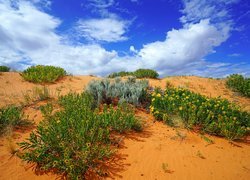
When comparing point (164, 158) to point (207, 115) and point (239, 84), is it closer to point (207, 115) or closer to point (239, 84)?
point (207, 115)

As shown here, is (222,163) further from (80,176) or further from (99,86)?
(99,86)

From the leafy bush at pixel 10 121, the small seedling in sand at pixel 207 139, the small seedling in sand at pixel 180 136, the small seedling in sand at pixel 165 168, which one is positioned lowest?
the small seedling in sand at pixel 165 168

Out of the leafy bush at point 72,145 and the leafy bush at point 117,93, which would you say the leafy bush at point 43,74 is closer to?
the leafy bush at point 117,93

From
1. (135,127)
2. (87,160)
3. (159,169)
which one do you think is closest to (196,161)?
(159,169)

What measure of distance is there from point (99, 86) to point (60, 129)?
3351 mm

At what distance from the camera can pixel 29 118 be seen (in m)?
6.15

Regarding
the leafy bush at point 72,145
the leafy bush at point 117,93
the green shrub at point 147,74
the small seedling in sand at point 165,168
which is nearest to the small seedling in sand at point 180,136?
the small seedling in sand at point 165,168

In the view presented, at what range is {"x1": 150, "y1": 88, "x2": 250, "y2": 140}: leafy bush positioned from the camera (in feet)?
19.1

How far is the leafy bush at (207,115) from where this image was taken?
19.1ft

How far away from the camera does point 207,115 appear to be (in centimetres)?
636

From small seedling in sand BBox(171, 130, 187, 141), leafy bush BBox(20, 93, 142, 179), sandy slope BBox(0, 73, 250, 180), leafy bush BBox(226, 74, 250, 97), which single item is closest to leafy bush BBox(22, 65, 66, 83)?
sandy slope BBox(0, 73, 250, 180)

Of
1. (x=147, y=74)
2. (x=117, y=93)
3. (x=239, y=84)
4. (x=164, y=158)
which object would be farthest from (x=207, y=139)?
(x=147, y=74)

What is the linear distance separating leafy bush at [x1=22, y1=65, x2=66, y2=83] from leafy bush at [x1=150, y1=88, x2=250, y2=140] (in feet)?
19.3

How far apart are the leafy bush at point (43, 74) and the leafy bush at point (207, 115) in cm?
589
